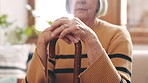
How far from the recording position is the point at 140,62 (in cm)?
153

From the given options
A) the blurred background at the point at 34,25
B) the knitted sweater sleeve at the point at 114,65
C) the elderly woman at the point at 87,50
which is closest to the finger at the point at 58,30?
the elderly woman at the point at 87,50

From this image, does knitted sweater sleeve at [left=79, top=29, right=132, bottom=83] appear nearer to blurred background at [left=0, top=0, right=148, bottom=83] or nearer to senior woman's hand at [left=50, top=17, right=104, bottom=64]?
senior woman's hand at [left=50, top=17, right=104, bottom=64]

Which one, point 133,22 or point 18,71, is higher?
point 133,22

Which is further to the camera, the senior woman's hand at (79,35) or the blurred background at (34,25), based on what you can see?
the blurred background at (34,25)

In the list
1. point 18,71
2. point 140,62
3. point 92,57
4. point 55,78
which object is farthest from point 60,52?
point 18,71

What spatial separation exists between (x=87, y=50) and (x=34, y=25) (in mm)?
2101

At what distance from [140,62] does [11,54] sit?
1.13m

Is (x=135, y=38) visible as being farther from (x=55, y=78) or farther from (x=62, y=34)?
(x=62, y=34)

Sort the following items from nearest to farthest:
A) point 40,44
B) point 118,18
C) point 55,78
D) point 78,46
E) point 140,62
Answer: point 78,46 < point 40,44 < point 55,78 < point 140,62 < point 118,18

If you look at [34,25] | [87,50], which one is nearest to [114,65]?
[87,50]

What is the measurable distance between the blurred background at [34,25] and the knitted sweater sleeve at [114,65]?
0.31 m

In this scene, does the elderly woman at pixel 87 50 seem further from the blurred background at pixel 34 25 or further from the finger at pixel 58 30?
the blurred background at pixel 34 25

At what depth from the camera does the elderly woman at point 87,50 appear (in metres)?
1.00

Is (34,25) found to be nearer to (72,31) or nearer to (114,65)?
(114,65)
